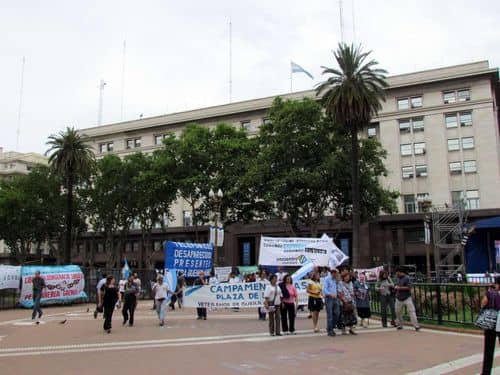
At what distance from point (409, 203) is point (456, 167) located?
566 centimetres

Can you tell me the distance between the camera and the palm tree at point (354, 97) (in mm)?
36219

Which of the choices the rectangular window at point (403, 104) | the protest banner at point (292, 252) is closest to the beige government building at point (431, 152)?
the rectangular window at point (403, 104)

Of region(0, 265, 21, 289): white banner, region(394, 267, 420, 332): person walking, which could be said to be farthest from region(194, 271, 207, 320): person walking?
region(0, 265, 21, 289): white banner

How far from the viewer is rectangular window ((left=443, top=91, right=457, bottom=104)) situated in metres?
53.0

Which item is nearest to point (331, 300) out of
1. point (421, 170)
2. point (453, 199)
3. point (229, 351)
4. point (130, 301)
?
point (229, 351)

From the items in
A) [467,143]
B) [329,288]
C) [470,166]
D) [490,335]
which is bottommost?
[490,335]

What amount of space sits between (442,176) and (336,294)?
4160cm

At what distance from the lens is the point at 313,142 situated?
40406mm

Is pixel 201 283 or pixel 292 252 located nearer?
pixel 292 252

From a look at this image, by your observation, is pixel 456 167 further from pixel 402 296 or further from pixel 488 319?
pixel 488 319

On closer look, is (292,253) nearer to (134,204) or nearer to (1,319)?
(1,319)

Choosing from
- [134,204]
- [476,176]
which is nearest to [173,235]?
[134,204]

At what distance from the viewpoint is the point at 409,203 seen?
53750mm

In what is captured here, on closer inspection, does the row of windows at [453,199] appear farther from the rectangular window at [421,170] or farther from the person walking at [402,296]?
the person walking at [402,296]
